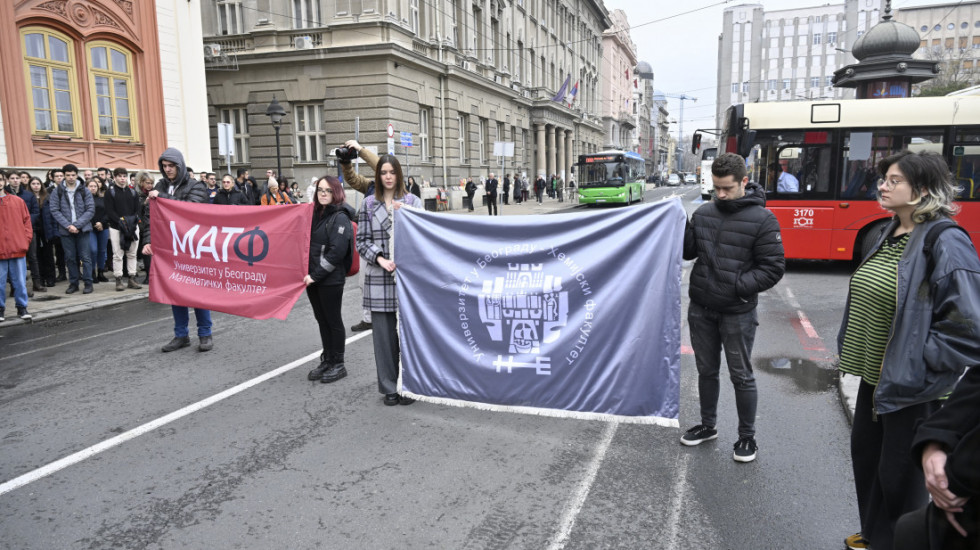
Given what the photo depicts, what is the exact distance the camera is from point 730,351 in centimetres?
423

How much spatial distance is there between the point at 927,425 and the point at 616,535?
1.83 m

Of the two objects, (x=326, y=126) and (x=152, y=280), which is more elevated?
(x=326, y=126)

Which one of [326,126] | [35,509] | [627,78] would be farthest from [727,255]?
[627,78]

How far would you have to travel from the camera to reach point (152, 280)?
24.2ft

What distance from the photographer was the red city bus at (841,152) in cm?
1123

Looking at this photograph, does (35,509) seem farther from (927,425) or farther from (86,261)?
(86,261)

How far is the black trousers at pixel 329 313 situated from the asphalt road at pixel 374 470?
0.43 m

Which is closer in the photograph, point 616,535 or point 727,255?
point 616,535

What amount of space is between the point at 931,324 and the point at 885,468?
69cm

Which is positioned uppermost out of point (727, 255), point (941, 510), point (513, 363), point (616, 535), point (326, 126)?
point (326, 126)

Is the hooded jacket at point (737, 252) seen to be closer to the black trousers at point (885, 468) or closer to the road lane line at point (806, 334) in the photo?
the black trousers at point (885, 468)

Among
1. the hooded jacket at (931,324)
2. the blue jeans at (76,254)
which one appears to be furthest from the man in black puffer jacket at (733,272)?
the blue jeans at (76,254)

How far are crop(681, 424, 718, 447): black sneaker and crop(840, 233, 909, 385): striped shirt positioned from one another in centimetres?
148

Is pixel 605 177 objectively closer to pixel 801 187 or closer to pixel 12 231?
pixel 801 187
